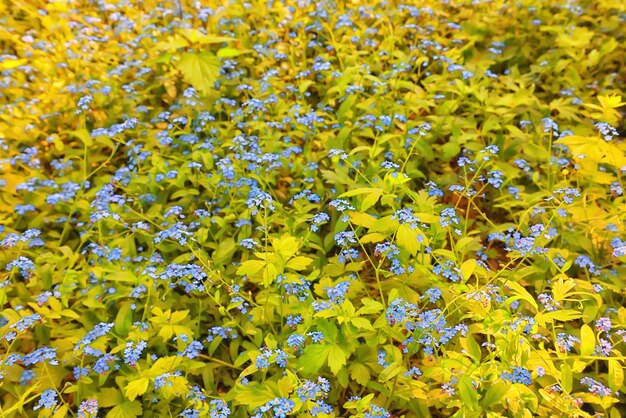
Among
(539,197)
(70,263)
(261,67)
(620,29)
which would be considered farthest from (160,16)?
(620,29)

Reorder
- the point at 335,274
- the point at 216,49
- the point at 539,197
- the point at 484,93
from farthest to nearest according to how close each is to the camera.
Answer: the point at 216,49 < the point at 484,93 < the point at 539,197 < the point at 335,274

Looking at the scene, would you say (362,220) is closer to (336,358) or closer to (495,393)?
(336,358)

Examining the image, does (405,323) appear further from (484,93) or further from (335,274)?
(484,93)

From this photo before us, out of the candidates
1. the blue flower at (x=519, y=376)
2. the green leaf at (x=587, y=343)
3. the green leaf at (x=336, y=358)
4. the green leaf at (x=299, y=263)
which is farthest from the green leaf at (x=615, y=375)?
the green leaf at (x=299, y=263)

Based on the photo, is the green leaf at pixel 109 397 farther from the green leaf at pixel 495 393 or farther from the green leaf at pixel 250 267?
the green leaf at pixel 495 393

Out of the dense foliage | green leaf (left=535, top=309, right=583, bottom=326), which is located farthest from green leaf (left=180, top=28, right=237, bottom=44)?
green leaf (left=535, top=309, right=583, bottom=326)

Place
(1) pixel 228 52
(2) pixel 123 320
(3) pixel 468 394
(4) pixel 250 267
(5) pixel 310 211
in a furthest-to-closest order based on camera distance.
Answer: (1) pixel 228 52, (5) pixel 310 211, (2) pixel 123 320, (4) pixel 250 267, (3) pixel 468 394

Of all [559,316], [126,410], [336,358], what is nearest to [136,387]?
[126,410]
